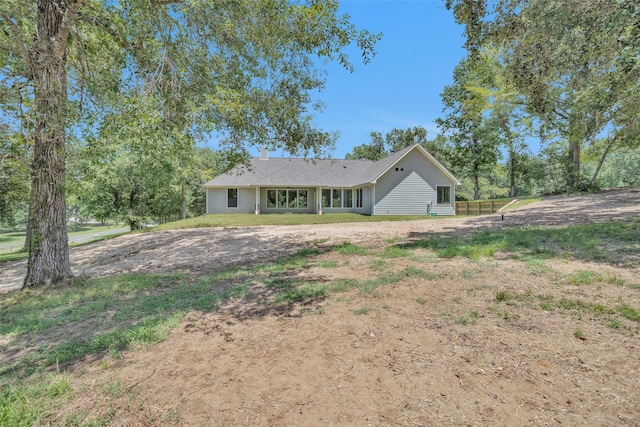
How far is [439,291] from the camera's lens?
173 inches

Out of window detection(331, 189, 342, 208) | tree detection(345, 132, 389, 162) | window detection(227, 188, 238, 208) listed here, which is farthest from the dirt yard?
tree detection(345, 132, 389, 162)

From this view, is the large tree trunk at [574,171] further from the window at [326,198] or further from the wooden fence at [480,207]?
the window at [326,198]

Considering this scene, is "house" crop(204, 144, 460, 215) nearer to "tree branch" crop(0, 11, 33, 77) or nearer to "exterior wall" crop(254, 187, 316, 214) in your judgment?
"exterior wall" crop(254, 187, 316, 214)

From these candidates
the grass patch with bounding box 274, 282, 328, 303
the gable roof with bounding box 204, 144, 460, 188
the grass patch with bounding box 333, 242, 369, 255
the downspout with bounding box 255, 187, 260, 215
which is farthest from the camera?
the downspout with bounding box 255, 187, 260, 215

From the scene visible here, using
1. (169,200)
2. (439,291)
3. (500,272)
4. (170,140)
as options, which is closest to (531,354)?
(439,291)

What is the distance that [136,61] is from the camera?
6.56m

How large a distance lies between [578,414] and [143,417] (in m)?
3.17

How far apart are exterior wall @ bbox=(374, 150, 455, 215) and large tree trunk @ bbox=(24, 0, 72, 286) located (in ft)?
56.0

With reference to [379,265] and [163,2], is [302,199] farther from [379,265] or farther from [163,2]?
[379,265]

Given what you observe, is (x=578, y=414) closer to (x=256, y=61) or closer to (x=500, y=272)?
(x=500, y=272)

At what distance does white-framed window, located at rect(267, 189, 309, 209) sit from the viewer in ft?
79.9

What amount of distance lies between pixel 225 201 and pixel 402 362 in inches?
914

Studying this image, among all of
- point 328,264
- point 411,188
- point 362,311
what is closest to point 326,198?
point 411,188

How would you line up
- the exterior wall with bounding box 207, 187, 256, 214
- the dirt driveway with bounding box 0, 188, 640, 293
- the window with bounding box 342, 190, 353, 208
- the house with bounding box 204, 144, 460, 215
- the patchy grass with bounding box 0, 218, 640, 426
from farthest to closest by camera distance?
the window with bounding box 342, 190, 353, 208 < the exterior wall with bounding box 207, 187, 256, 214 < the house with bounding box 204, 144, 460, 215 < the dirt driveway with bounding box 0, 188, 640, 293 < the patchy grass with bounding box 0, 218, 640, 426
